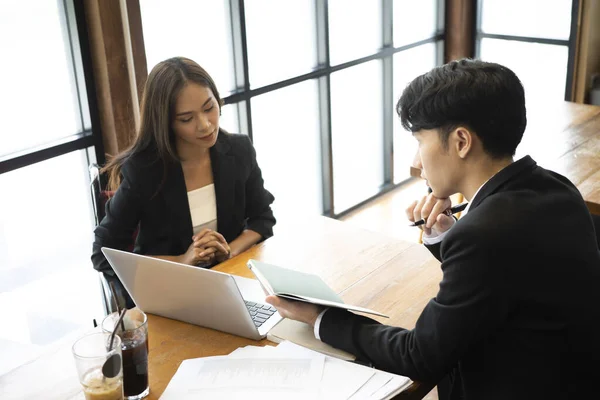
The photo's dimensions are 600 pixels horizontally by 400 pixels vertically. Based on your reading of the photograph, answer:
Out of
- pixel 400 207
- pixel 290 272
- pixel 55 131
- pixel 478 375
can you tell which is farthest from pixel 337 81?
pixel 478 375

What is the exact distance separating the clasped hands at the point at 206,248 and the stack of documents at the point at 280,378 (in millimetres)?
579

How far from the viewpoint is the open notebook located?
1.50 meters

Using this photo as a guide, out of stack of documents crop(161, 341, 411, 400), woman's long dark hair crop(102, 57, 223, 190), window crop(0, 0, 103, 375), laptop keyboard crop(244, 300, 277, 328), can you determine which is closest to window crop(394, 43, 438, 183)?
window crop(0, 0, 103, 375)

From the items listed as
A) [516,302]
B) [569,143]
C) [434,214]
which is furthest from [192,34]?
[516,302]

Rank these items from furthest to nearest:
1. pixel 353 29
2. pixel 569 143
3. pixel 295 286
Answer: pixel 353 29
pixel 569 143
pixel 295 286

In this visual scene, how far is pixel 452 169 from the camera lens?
4.79 feet

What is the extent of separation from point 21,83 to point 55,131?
23 cm

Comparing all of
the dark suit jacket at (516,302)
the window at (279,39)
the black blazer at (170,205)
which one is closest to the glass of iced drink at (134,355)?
the dark suit jacket at (516,302)

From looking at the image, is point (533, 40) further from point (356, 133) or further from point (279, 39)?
point (279, 39)

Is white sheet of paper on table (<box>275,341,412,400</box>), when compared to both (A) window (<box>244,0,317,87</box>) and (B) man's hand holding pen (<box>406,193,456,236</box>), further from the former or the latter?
(A) window (<box>244,0,317,87</box>)

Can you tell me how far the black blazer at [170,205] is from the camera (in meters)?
2.20

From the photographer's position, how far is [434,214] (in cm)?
177

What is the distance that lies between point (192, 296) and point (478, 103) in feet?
2.38

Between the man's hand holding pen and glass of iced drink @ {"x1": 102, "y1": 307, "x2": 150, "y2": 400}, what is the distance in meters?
0.75
